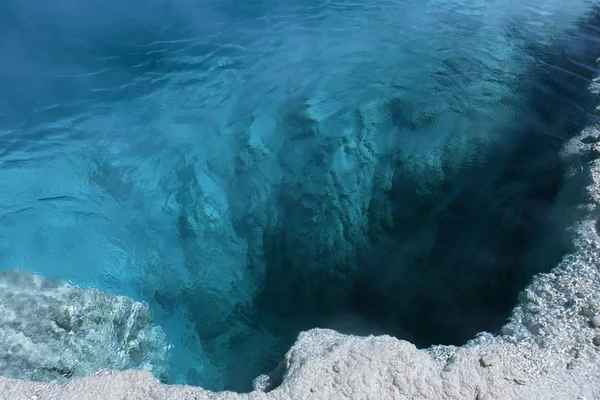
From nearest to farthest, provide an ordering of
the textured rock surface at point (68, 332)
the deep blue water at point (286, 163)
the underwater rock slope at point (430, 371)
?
the underwater rock slope at point (430, 371) → the textured rock surface at point (68, 332) → the deep blue water at point (286, 163)

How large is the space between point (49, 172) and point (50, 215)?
23.5 inches

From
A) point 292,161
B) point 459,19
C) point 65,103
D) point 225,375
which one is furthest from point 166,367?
point 459,19

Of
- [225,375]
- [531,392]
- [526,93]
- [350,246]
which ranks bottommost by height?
[225,375]

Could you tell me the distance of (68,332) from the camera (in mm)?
3309

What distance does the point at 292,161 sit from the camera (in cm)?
477

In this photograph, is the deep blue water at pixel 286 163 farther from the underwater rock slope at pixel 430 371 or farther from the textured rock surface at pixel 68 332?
the underwater rock slope at pixel 430 371

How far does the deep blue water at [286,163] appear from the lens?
360 centimetres

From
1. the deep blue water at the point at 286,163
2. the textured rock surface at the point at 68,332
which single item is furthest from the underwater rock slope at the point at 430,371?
the textured rock surface at the point at 68,332

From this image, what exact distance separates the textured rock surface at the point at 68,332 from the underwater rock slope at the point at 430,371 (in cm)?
89

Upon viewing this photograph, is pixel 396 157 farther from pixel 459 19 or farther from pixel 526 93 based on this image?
pixel 459 19

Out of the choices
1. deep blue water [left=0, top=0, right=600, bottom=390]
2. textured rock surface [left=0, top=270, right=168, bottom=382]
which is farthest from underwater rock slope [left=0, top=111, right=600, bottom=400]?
textured rock surface [left=0, top=270, right=168, bottom=382]

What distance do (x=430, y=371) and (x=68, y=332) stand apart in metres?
2.39

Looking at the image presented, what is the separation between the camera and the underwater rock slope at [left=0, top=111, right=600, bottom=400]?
2.11 metres

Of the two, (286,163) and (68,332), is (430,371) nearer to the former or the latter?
(68,332)
